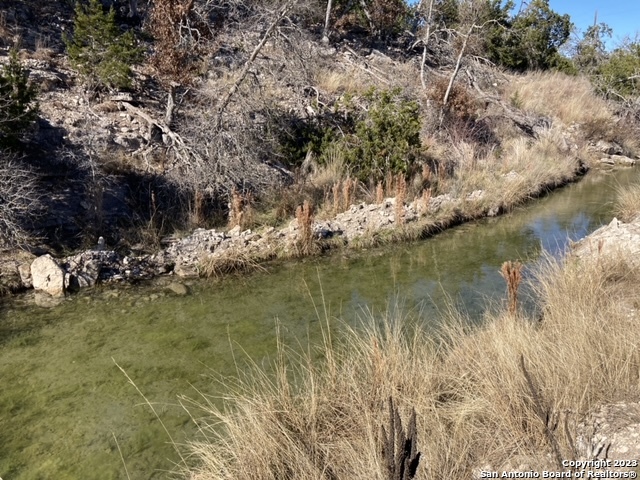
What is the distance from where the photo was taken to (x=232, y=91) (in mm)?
10336

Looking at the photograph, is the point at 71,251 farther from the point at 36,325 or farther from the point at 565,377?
the point at 565,377

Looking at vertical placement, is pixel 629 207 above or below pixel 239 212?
below

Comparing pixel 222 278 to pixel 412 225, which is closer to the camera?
pixel 222 278

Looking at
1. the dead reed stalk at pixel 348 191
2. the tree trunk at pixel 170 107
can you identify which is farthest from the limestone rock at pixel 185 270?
the tree trunk at pixel 170 107

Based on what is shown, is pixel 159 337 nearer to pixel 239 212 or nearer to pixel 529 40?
pixel 239 212

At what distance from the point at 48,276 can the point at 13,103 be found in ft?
9.85

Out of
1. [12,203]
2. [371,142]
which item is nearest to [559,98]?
[371,142]

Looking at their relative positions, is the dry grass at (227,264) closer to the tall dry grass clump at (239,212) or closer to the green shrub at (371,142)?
the tall dry grass clump at (239,212)

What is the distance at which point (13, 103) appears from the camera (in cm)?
750

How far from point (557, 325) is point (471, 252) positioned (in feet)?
14.5

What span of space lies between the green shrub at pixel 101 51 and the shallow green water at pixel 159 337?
6.21 m

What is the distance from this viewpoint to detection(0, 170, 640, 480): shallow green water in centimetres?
377

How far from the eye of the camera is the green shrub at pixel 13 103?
7.43 m

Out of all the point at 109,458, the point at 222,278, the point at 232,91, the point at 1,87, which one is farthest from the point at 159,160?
the point at 109,458
